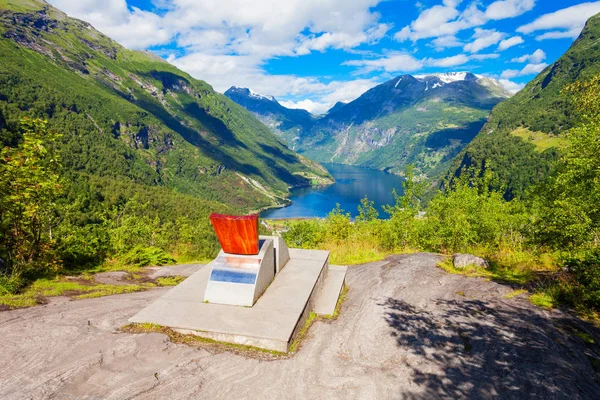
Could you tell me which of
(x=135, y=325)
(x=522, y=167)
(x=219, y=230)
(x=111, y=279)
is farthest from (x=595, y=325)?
(x=522, y=167)

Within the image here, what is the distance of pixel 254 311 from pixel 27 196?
678 cm

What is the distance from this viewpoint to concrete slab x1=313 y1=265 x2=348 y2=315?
8.64m

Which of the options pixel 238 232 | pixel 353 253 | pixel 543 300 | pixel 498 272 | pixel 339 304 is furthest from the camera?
pixel 353 253

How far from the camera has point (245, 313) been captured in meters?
7.41

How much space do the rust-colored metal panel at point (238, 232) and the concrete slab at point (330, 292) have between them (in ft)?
7.69

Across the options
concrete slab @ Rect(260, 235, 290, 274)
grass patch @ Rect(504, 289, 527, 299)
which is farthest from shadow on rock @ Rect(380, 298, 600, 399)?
concrete slab @ Rect(260, 235, 290, 274)

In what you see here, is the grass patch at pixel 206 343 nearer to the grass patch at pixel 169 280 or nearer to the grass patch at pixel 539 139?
the grass patch at pixel 169 280

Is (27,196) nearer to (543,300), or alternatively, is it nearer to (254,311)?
(254,311)

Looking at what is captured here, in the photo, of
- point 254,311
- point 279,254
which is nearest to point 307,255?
point 279,254

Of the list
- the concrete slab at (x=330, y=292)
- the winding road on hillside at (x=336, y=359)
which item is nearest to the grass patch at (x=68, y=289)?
the winding road on hillside at (x=336, y=359)

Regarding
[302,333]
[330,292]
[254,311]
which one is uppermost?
[254,311]

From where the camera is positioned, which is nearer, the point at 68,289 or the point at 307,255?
the point at 68,289

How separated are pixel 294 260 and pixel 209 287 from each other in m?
3.96

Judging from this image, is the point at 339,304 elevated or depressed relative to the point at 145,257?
depressed
